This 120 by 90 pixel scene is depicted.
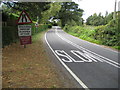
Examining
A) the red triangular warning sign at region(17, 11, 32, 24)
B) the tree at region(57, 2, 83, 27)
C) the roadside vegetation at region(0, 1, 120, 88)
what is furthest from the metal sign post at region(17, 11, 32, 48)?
the tree at region(57, 2, 83, 27)

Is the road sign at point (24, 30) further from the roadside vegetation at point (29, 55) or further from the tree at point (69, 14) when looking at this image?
the tree at point (69, 14)

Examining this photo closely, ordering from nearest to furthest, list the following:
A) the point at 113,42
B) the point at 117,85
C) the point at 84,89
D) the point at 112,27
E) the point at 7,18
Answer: the point at 84,89 → the point at 117,85 → the point at 7,18 → the point at 113,42 → the point at 112,27

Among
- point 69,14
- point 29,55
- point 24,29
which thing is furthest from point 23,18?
point 69,14

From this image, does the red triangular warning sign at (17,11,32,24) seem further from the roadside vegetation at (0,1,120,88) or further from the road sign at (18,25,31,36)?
the roadside vegetation at (0,1,120,88)

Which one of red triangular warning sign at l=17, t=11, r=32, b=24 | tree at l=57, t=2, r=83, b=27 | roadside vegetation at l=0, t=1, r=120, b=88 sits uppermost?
tree at l=57, t=2, r=83, b=27

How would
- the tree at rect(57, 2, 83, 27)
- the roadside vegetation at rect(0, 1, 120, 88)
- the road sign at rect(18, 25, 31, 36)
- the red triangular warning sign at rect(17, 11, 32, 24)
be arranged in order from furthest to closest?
the tree at rect(57, 2, 83, 27) < the road sign at rect(18, 25, 31, 36) < the red triangular warning sign at rect(17, 11, 32, 24) < the roadside vegetation at rect(0, 1, 120, 88)

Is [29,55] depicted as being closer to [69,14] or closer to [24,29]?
[24,29]

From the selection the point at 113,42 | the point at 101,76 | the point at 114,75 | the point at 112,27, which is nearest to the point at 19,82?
the point at 101,76

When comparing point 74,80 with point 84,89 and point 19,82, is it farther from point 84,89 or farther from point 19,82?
point 19,82

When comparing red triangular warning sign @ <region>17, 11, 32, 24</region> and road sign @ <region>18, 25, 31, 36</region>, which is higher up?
red triangular warning sign @ <region>17, 11, 32, 24</region>

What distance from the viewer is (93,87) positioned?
5.34 m

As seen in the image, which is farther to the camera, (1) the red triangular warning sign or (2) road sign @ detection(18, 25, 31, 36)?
(2) road sign @ detection(18, 25, 31, 36)

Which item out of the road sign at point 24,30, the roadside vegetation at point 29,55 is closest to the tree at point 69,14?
the roadside vegetation at point 29,55

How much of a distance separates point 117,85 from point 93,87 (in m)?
0.96
